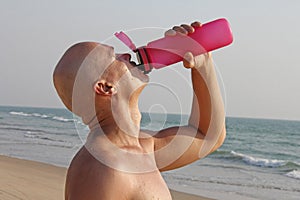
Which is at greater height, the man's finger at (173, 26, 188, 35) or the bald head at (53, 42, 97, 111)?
the man's finger at (173, 26, 188, 35)

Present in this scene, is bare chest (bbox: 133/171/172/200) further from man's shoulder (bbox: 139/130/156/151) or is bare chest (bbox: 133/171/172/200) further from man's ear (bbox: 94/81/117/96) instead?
man's ear (bbox: 94/81/117/96)

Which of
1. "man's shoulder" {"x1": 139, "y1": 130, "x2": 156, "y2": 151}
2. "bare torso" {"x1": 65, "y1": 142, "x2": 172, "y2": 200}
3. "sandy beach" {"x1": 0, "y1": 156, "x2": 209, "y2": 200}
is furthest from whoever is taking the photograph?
"sandy beach" {"x1": 0, "y1": 156, "x2": 209, "y2": 200}

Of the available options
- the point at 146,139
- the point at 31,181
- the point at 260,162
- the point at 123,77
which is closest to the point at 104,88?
the point at 123,77

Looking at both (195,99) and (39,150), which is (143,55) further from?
(39,150)

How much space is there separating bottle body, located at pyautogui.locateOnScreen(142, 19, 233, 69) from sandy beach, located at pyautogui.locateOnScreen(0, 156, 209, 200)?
772 centimetres

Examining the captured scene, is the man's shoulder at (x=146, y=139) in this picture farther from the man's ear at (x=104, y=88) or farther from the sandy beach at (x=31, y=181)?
the sandy beach at (x=31, y=181)

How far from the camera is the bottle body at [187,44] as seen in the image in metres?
2.26

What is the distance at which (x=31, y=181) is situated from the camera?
11.8 m

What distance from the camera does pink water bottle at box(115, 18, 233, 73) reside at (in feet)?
7.40

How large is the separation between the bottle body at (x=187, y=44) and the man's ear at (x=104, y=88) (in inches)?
8.3

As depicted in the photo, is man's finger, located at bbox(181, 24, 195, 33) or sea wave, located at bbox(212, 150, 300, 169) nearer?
man's finger, located at bbox(181, 24, 195, 33)

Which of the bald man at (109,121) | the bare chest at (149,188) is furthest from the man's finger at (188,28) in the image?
the bare chest at (149,188)

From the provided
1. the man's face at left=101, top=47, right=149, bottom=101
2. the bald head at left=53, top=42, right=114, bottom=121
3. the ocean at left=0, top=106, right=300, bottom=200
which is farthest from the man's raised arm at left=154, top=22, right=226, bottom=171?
the ocean at left=0, top=106, right=300, bottom=200

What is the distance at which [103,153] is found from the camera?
7.03 ft
